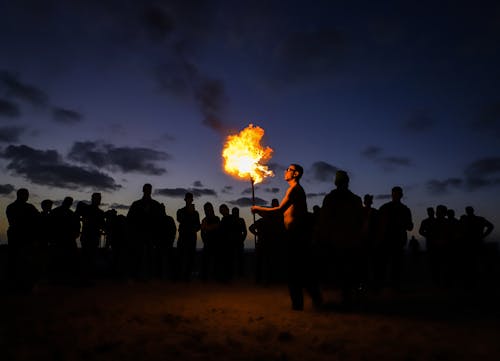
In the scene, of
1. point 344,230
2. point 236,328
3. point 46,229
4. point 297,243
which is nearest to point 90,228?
point 46,229

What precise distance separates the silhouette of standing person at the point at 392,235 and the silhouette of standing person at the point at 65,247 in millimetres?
7304

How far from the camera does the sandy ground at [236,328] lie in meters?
3.84

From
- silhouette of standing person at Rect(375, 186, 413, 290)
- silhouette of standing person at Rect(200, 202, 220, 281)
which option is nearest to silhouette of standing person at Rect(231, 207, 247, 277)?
silhouette of standing person at Rect(200, 202, 220, 281)

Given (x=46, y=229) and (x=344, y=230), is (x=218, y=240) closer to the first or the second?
(x=46, y=229)

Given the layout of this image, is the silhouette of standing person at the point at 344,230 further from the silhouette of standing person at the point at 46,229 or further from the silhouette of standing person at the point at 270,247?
the silhouette of standing person at the point at 46,229

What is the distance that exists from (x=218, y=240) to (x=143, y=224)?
232 centimetres

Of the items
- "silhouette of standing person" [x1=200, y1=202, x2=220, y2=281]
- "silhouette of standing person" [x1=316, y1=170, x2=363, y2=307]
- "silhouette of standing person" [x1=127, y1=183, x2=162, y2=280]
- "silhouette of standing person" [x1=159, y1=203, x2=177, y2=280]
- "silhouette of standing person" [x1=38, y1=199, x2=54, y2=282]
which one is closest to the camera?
"silhouette of standing person" [x1=316, y1=170, x2=363, y2=307]

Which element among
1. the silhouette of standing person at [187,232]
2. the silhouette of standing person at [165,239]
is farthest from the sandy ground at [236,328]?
the silhouette of standing person at [187,232]

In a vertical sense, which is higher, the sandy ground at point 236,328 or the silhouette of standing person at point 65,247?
the silhouette of standing person at point 65,247

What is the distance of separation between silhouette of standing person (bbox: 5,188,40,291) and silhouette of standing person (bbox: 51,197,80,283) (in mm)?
620

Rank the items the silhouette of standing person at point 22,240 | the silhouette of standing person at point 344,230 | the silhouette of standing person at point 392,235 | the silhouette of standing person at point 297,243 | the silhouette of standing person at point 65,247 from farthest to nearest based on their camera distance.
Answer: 1. the silhouette of standing person at point 65,247
2. the silhouette of standing person at point 392,235
3. the silhouette of standing person at point 22,240
4. the silhouette of standing person at point 344,230
5. the silhouette of standing person at point 297,243

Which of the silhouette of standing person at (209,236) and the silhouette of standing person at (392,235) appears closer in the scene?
the silhouette of standing person at (392,235)

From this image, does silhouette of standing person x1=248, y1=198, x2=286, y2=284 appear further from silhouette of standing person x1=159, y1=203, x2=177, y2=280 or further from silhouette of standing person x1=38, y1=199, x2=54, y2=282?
silhouette of standing person x1=38, y1=199, x2=54, y2=282

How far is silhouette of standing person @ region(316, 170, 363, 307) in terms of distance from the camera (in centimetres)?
649
